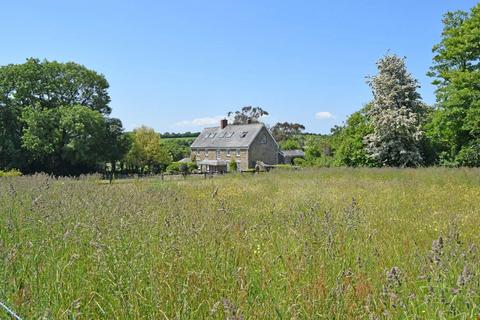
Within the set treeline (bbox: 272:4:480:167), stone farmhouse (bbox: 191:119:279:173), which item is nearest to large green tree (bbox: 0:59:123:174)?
stone farmhouse (bbox: 191:119:279:173)

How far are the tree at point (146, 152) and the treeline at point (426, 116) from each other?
101 ft

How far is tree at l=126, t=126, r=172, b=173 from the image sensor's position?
2305 inches

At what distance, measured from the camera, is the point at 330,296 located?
2924 mm

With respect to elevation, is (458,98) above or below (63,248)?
above

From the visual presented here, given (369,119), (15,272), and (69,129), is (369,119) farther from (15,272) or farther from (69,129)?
(15,272)

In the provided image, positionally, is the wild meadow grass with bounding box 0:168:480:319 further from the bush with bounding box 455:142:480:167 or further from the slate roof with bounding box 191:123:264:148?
the slate roof with bounding box 191:123:264:148

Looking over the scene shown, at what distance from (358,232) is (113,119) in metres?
47.9

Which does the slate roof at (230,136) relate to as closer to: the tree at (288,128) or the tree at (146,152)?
the tree at (146,152)

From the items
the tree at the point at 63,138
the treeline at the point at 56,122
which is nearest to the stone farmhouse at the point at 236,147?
the treeline at the point at 56,122

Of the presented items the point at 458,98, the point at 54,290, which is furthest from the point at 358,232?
the point at 458,98

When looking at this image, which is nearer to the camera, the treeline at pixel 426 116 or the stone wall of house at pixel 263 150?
the treeline at pixel 426 116

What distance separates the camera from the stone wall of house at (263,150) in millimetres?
58781

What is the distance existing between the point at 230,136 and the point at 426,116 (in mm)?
33642

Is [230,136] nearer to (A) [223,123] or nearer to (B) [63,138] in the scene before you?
(A) [223,123]
